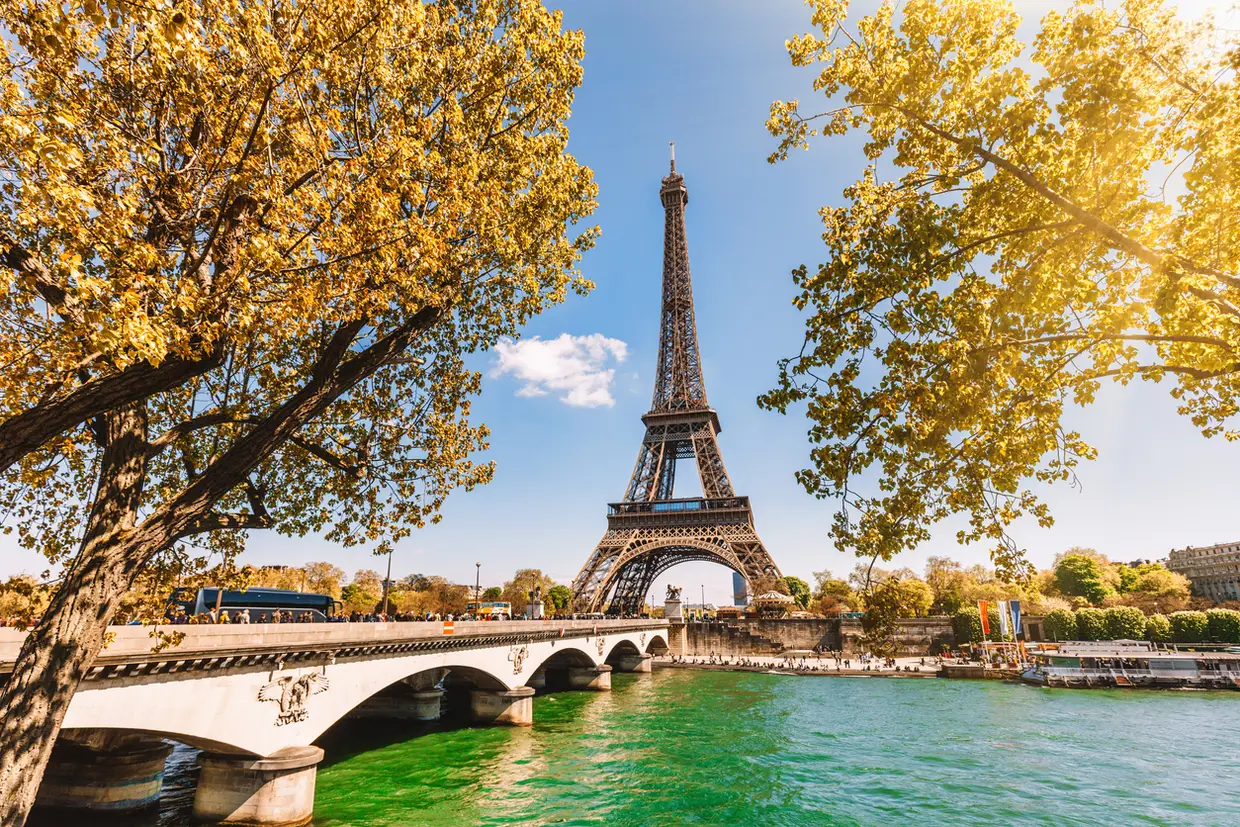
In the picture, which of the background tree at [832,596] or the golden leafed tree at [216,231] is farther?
the background tree at [832,596]

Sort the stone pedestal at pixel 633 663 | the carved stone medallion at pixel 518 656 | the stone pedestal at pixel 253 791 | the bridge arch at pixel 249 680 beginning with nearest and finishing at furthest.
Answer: the bridge arch at pixel 249 680 → the stone pedestal at pixel 253 791 → the carved stone medallion at pixel 518 656 → the stone pedestal at pixel 633 663

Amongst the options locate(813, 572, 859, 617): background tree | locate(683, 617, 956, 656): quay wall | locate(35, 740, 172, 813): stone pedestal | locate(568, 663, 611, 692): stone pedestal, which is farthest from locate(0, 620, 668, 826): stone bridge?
locate(813, 572, 859, 617): background tree

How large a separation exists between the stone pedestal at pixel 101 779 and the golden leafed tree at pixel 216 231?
8.11 metres

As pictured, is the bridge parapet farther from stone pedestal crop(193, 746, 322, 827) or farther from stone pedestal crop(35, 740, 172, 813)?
stone pedestal crop(35, 740, 172, 813)

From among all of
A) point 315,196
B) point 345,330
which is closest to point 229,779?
point 345,330

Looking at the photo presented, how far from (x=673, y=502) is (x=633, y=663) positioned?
53.8 ft

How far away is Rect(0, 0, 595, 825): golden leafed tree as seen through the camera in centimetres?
493

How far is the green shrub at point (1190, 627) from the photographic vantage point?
155 ft

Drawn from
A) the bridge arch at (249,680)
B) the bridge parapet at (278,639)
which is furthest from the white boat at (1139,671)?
the bridge arch at (249,680)

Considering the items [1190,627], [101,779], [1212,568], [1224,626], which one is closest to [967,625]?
[1190,627]

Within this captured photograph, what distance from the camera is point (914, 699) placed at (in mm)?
33531

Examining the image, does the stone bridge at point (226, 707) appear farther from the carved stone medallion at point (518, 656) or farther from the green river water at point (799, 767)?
the carved stone medallion at point (518, 656)

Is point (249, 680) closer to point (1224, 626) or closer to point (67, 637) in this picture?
point (67, 637)

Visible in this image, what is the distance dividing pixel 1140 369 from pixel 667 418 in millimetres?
61631
